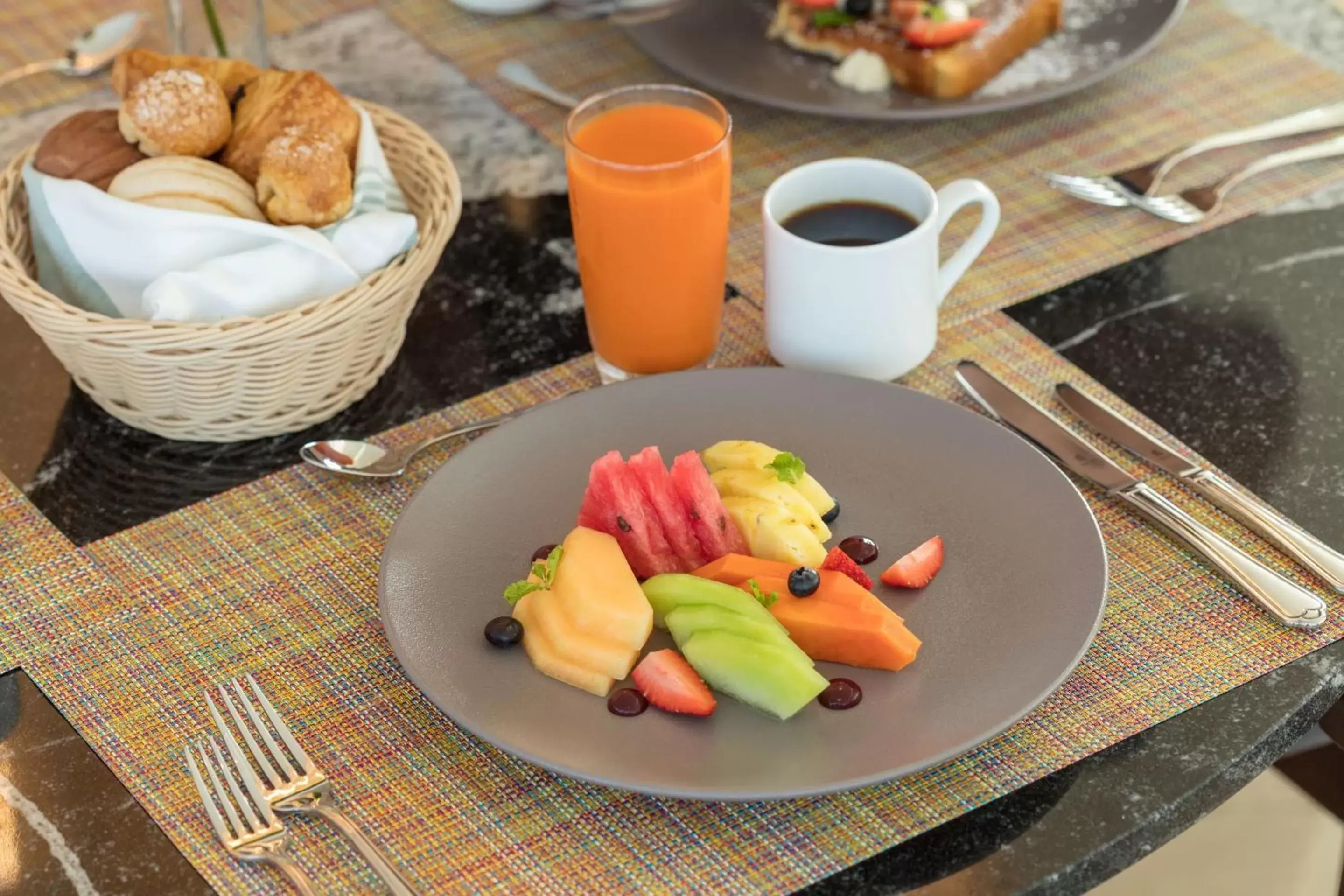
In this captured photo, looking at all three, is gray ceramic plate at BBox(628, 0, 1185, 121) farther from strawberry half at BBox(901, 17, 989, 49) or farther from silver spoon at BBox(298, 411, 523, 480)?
silver spoon at BBox(298, 411, 523, 480)

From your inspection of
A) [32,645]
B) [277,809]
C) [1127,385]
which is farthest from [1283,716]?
[32,645]

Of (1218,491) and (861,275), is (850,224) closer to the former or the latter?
(861,275)

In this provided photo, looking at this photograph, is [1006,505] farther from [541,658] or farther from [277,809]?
[277,809]

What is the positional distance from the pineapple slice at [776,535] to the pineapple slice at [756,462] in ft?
0.13

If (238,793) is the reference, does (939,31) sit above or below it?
above

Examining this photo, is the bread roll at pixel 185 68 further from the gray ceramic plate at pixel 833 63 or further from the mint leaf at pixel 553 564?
the mint leaf at pixel 553 564

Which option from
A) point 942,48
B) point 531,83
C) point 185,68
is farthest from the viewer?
point 531,83

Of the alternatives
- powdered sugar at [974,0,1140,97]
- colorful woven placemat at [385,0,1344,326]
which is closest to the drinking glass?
colorful woven placemat at [385,0,1344,326]

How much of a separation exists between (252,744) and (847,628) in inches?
15.0

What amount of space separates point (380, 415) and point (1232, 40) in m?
1.12

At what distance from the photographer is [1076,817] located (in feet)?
2.81

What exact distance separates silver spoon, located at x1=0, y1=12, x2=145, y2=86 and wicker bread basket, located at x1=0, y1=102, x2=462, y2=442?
0.51 m

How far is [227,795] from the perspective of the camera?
0.88 m

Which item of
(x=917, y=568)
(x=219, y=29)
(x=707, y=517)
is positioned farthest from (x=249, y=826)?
(x=219, y=29)
